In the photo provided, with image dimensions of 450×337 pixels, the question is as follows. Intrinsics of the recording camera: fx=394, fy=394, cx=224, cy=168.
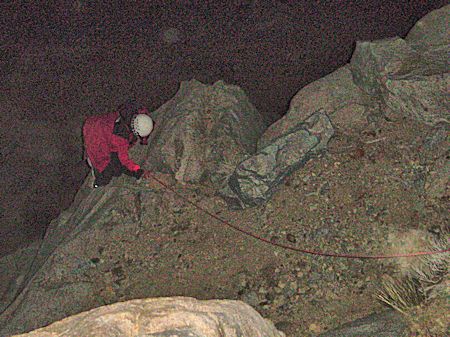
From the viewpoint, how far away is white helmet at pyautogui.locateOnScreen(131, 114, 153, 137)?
238 inches

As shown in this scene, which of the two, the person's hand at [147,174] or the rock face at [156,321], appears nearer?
the rock face at [156,321]

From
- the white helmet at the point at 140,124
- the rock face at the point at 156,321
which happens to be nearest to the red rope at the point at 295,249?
the white helmet at the point at 140,124

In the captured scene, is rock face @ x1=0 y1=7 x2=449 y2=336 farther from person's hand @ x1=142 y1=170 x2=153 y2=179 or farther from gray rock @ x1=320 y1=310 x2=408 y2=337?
gray rock @ x1=320 y1=310 x2=408 y2=337

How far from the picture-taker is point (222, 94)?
6.71 meters

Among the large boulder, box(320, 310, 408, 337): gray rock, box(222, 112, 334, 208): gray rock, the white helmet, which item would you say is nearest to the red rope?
box(222, 112, 334, 208): gray rock

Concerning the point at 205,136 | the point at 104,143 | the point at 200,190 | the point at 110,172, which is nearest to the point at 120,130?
the point at 104,143

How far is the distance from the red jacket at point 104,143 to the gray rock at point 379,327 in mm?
3733

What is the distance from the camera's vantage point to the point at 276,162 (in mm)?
5527

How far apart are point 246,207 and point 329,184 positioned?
1190 mm

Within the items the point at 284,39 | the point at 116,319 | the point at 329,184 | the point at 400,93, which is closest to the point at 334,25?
the point at 284,39

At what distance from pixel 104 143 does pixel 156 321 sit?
4308mm

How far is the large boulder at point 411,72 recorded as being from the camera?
5324mm

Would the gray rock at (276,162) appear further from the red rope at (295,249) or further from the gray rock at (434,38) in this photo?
the gray rock at (434,38)

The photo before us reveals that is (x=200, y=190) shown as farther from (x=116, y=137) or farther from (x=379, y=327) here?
(x=379, y=327)
